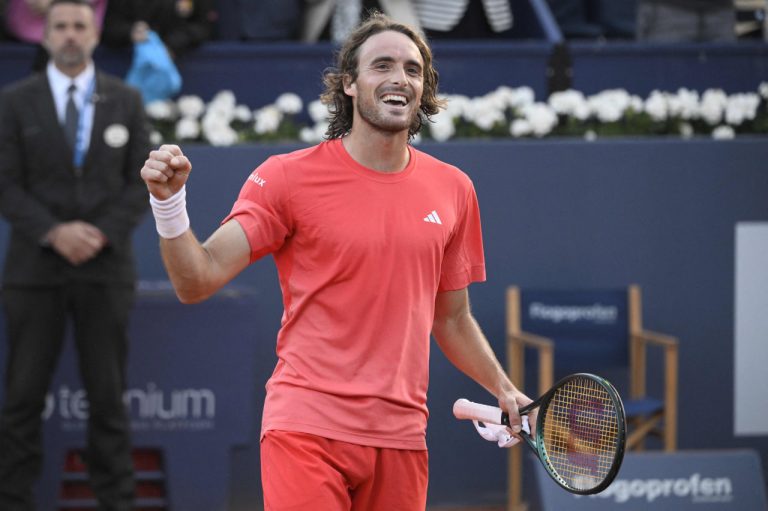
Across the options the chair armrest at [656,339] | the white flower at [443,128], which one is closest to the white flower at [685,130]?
the chair armrest at [656,339]

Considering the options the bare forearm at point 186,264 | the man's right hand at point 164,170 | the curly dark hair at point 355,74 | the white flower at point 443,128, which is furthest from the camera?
the white flower at point 443,128

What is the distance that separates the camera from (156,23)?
7.30m

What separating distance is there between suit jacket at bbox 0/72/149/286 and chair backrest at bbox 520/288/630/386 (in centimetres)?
213

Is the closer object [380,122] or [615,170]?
[380,122]

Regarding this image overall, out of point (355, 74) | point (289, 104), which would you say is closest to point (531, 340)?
point (289, 104)

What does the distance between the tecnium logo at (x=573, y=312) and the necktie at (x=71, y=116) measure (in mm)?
2473

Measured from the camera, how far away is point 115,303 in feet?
19.3

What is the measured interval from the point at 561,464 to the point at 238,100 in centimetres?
457

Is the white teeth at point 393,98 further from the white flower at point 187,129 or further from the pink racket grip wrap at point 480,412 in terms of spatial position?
the white flower at point 187,129

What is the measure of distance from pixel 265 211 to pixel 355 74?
527 mm

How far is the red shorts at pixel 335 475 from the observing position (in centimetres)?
329

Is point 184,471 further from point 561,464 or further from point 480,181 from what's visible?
point 561,464

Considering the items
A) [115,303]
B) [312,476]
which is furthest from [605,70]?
[312,476]

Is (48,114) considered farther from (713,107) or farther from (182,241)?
(713,107)
